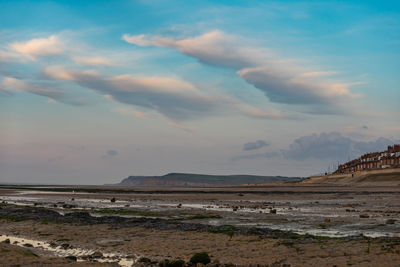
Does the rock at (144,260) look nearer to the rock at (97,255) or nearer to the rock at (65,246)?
the rock at (97,255)

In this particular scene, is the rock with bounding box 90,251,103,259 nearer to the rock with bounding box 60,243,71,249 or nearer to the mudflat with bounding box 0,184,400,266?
the mudflat with bounding box 0,184,400,266

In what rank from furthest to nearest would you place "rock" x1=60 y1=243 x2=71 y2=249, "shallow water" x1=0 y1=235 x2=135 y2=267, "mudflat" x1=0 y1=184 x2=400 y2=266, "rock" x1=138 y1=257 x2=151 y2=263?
"rock" x1=60 y1=243 x2=71 y2=249
"shallow water" x1=0 y1=235 x2=135 y2=267
"mudflat" x1=0 y1=184 x2=400 y2=266
"rock" x1=138 y1=257 x2=151 y2=263

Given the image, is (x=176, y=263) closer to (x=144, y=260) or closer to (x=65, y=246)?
(x=144, y=260)

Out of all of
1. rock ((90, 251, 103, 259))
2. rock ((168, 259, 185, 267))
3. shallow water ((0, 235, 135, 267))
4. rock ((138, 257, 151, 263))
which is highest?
rock ((168, 259, 185, 267))

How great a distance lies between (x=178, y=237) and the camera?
25.0m

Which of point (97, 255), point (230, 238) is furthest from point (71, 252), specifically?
point (230, 238)

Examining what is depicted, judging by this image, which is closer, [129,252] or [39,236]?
[129,252]

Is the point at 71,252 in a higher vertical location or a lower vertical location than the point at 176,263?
lower

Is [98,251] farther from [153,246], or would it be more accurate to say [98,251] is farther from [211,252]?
[211,252]

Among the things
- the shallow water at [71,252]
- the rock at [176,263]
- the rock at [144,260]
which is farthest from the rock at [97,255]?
the rock at [176,263]

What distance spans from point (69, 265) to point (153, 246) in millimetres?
6249

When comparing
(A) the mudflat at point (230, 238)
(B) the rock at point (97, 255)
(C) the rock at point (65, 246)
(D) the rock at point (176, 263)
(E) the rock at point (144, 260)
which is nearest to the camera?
(D) the rock at point (176, 263)

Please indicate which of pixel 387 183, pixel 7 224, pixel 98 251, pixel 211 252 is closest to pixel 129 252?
pixel 98 251

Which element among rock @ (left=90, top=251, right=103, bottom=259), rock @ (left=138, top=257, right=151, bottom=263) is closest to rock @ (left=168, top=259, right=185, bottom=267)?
rock @ (left=138, top=257, right=151, bottom=263)
